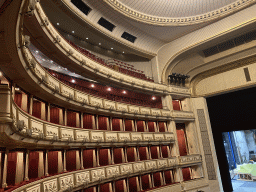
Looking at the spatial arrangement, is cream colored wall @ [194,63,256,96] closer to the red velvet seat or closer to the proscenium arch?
the proscenium arch

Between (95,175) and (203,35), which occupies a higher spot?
(203,35)

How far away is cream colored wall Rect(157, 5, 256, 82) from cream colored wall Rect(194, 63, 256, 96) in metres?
3.75

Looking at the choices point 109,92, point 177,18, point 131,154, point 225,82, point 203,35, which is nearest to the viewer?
point 131,154

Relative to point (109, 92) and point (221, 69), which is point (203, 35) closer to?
point (221, 69)

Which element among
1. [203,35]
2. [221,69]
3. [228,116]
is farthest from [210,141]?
[203,35]

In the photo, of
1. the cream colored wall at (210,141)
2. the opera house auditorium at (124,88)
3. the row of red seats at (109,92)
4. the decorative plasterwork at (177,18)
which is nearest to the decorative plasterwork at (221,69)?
the opera house auditorium at (124,88)

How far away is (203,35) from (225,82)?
15.0ft

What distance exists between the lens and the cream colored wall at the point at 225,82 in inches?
673

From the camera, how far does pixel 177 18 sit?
56.4 ft

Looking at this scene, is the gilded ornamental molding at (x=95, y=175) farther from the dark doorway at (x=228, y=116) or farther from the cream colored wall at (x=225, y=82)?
the cream colored wall at (x=225, y=82)

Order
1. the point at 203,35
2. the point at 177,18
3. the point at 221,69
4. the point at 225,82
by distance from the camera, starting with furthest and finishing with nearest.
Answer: the point at 221,69 < the point at 225,82 < the point at 203,35 < the point at 177,18

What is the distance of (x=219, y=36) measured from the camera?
54.0 feet

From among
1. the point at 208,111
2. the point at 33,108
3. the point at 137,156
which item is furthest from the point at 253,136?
the point at 33,108

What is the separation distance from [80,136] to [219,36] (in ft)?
43.3
